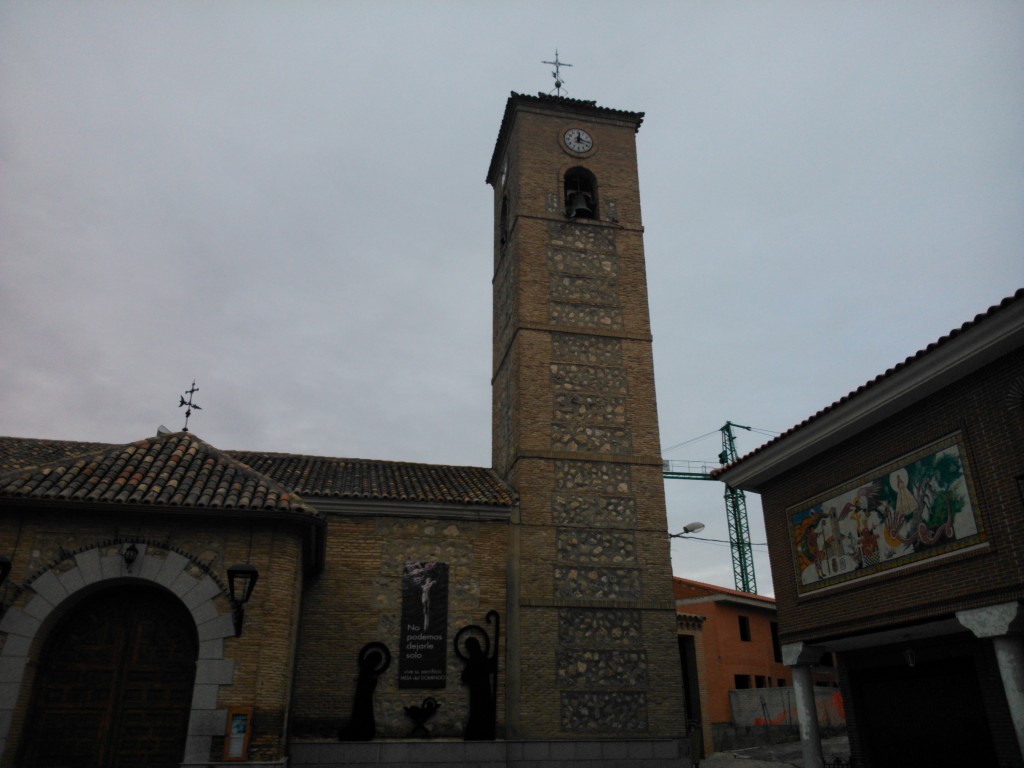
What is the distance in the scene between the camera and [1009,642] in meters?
9.14

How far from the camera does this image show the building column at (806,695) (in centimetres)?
1206

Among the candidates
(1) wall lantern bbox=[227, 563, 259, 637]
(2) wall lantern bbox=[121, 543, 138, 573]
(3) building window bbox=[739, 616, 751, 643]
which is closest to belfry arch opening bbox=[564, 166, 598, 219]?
(1) wall lantern bbox=[227, 563, 259, 637]

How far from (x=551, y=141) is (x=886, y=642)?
15.2 m

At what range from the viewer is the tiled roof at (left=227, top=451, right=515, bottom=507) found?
16.8m

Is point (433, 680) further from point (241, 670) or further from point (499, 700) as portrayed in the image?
point (241, 670)

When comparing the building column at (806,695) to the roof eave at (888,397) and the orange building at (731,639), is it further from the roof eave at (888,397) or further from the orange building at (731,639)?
the orange building at (731,639)

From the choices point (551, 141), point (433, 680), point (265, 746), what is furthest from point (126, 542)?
point (551, 141)

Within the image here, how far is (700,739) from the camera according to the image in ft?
79.9

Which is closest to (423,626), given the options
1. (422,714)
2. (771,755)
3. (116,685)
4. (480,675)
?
(480,675)

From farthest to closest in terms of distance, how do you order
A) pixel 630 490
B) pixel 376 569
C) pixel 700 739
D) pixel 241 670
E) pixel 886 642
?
pixel 700 739 → pixel 630 490 → pixel 376 569 → pixel 886 642 → pixel 241 670

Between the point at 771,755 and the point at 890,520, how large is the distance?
15254mm

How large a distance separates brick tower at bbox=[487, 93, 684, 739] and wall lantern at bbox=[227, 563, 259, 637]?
6.57 metres

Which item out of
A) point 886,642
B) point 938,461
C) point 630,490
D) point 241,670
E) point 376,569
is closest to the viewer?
point 938,461

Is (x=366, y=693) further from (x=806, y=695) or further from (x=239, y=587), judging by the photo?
(x=806, y=695)
